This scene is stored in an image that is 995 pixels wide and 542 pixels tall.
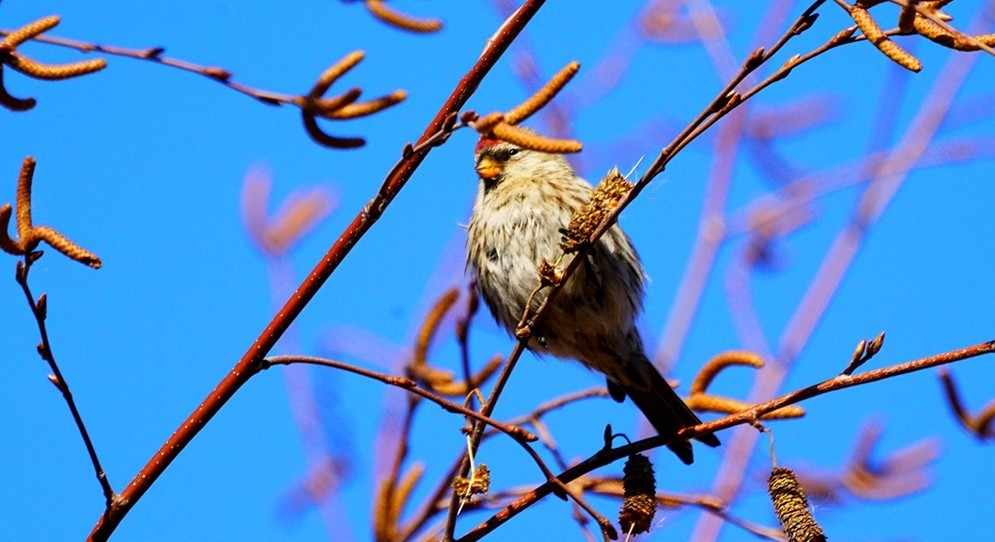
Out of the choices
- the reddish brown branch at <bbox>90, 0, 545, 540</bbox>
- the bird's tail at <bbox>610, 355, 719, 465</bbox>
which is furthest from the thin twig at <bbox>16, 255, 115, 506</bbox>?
the bird's tail at <bbox>610, 355, 719, 465</bbox>

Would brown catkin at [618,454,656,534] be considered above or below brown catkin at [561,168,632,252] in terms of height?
below

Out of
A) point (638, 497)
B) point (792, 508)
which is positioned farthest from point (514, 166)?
point (792, 508)

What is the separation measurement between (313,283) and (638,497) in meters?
0.74

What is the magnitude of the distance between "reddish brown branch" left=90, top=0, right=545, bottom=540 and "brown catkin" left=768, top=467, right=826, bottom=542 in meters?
0.87

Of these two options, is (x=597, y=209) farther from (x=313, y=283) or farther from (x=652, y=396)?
(x=652, y=396)

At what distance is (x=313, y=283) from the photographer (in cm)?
169

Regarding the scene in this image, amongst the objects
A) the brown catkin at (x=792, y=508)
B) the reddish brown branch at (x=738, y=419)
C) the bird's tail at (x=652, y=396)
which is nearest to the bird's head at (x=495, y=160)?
the bird's tail at (x=652, y=396)

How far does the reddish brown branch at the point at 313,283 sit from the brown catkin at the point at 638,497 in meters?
0.72

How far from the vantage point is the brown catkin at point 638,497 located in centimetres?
199

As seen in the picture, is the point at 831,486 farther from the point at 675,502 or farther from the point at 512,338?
the point at 512,338

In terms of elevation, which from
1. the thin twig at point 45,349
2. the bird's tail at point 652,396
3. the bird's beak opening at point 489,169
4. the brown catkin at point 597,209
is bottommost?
the thin twig at point 45,349

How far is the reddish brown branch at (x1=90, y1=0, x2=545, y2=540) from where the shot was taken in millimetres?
1584

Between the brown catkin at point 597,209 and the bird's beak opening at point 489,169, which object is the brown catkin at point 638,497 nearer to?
the brown catkin at point 597,209

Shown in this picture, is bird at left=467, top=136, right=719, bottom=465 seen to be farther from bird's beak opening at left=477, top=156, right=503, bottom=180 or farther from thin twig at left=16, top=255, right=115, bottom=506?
thin twig at left=16, top=255, right=115, bottom=506
